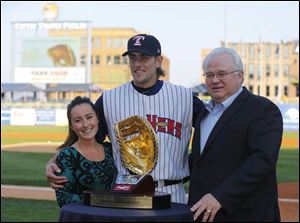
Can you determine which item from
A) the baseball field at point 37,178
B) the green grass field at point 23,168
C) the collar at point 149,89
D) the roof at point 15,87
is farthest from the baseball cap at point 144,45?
the roof at point 15,87

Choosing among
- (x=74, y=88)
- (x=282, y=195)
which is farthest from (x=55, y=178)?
(x=74, y=88)

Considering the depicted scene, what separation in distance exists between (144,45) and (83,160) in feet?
2.54

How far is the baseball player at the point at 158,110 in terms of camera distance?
3.62 m

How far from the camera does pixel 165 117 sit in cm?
374

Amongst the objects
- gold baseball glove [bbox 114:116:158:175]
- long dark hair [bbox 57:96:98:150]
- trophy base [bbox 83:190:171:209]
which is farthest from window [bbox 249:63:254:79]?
trophy base [bbox 83:190:171:209]

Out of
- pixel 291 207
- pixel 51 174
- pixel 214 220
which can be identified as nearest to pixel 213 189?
pixel 214 220

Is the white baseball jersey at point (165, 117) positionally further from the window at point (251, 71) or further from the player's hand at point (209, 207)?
the window at point (251, 71)

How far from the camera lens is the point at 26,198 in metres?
10.5

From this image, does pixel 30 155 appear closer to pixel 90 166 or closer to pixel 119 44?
pixel 90 166

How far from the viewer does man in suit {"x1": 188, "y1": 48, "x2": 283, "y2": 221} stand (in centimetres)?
307

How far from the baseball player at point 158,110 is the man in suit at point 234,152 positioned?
0.36 meters

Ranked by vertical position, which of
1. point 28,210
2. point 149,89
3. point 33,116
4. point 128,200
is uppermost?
point 149,89

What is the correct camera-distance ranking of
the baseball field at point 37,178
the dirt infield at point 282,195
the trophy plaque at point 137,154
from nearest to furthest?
the trophy plaque at point 137,154, the baseball field at point 37,178, the dirt infield at point 282,195

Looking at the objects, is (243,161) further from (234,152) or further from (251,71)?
(251,71)
